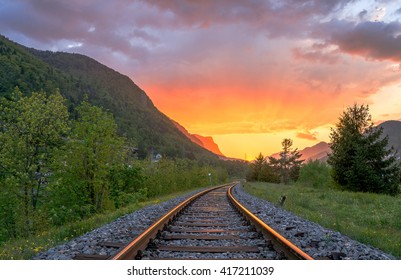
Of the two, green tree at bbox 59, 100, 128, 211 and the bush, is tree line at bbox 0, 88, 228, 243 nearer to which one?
green tree at bbox 59, 100, 128, 211

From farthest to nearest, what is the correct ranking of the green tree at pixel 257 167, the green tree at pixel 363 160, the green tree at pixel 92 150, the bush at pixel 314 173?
the green tree at pixel 257 167 → the bush at pixel 314 173 → the green tree at pixel 363 160 → the green tree at pixel 92 150

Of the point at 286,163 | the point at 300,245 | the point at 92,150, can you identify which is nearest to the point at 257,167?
the point at 286,163

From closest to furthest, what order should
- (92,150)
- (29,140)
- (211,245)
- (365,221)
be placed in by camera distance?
(211,245), (365,221), (29,140), (92,150)

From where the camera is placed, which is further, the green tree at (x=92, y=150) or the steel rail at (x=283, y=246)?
the green tree at (x=92, y=150)

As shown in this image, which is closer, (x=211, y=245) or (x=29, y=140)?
(x=211, y=245)

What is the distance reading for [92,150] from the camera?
19.6 meters

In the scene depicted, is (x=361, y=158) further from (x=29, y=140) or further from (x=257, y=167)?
(x=257, y=167)

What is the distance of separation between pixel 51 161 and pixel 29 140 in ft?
4.58

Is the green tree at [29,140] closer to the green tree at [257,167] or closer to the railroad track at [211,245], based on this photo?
the railroad track at [211,245]

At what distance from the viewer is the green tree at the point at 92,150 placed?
762 inches

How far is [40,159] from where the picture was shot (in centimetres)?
1788

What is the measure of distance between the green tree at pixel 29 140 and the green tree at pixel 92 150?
1141 millimetres

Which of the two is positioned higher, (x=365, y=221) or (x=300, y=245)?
(x=300, y=245)

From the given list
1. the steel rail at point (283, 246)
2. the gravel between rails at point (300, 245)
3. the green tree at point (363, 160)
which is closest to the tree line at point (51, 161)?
the gravel between rails at point (300, 245)
